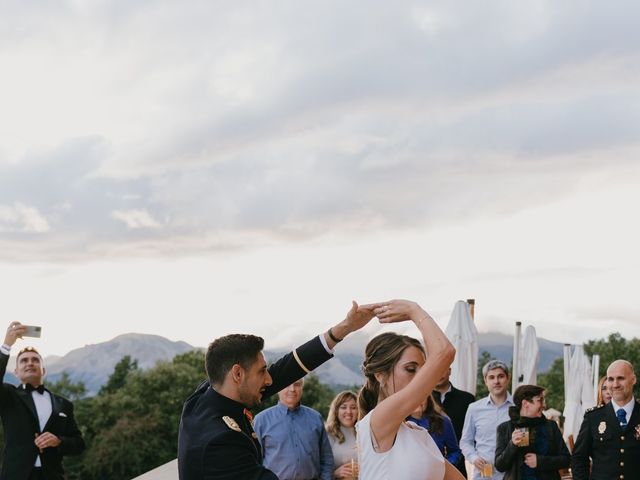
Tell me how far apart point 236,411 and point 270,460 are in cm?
492

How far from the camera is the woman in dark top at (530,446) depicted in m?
7.87

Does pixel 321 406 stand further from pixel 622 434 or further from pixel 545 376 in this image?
pixel 622 434

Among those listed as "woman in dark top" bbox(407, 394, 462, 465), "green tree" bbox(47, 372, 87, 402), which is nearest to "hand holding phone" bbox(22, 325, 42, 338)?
"woman in dark top" bbox(407, 394, 462, 465)

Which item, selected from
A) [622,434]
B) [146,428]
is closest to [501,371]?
[622,434]

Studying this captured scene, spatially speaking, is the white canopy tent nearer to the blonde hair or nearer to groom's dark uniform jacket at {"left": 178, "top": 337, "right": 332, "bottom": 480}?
the blonde hair

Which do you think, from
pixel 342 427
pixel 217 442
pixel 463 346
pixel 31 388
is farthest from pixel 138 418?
pixel 217 442

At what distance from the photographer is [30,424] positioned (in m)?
7.96

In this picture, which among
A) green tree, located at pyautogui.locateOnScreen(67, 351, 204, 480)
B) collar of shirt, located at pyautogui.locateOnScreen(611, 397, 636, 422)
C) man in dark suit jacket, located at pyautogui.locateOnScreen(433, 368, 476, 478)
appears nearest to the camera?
collar of shirt, located at pyautogui.locateOnScreen(611, 397, 636, 422)

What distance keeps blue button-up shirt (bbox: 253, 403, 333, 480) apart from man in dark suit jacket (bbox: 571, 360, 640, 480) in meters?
2.14

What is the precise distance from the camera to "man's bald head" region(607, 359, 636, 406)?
7645mm

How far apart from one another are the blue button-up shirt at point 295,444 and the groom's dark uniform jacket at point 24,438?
5.42ft

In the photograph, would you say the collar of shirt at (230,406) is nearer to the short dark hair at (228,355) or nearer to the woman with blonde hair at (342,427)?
the short dark hair at (228,355)

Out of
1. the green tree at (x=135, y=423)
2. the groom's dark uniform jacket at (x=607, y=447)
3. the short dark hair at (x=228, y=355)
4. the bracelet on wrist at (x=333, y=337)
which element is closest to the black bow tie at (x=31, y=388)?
the groom's dark uniform jacket at (x=607, y=447)

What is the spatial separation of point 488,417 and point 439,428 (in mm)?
2641
